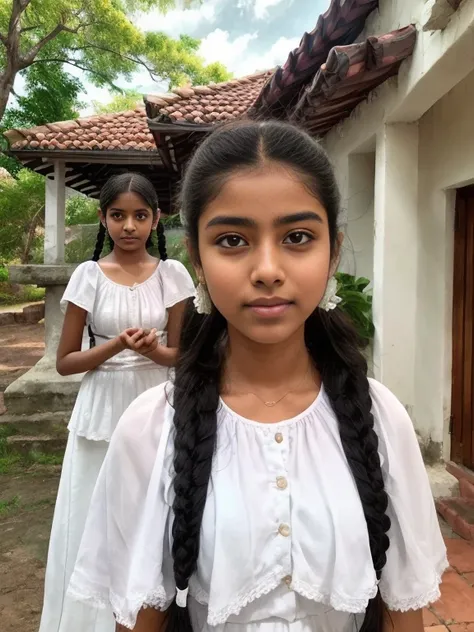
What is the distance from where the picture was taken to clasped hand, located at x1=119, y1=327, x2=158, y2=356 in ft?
5.94

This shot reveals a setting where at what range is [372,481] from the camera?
1018mm

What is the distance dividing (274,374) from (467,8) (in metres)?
2.01

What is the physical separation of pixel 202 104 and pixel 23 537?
4.20m

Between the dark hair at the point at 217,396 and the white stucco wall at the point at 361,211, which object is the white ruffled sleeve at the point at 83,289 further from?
the white stucco wall at the point at 361,211

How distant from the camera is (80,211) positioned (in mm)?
19156

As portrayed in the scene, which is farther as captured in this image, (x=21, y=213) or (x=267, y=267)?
(x=21, y=213)

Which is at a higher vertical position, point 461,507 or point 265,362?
point 265,362

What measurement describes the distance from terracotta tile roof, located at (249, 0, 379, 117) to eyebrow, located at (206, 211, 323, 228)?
262cm

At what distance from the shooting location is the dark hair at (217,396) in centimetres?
99

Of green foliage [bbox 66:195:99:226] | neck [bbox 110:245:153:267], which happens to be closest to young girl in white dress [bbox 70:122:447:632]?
neck [bbox 110:245:153:267]

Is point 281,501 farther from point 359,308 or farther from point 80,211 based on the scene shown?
point 80,211

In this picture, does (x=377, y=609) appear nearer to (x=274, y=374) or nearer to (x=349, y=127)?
(x=274, y=374)

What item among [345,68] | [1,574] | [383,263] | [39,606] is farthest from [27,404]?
[345,68]

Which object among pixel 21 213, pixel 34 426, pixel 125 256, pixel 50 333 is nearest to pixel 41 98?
pixel 21 213
